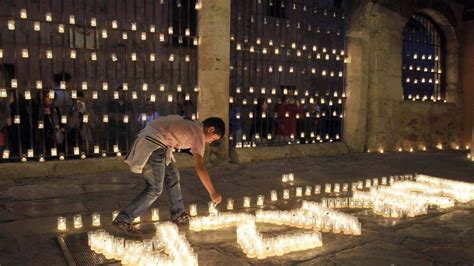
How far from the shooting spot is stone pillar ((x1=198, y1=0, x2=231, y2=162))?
29.7ft

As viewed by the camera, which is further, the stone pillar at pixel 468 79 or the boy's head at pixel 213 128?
the stone pillar at pixel 468 79

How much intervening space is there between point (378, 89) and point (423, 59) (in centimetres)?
285

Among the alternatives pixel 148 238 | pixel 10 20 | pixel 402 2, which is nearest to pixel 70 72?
pixel 10 20

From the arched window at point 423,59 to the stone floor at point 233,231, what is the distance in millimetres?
4748

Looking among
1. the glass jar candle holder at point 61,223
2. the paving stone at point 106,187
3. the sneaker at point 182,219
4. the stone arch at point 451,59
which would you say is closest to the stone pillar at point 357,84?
the stone arch at point 451,59

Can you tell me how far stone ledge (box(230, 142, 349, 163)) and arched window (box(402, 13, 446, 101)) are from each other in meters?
3.43

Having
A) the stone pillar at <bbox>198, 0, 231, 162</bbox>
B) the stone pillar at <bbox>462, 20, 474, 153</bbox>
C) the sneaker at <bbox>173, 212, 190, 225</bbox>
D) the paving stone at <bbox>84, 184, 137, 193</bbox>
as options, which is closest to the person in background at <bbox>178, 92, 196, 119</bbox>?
the stone pillar at <bbox>198, 0, 231, 162</bbox>

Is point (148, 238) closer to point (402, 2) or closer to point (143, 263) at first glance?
point (143, 263)

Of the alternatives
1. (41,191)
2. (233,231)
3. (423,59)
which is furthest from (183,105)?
(423,59)

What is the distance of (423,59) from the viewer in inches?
530

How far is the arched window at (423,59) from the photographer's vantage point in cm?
1314

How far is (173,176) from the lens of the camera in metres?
4.83

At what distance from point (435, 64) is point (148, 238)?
40.4 ft

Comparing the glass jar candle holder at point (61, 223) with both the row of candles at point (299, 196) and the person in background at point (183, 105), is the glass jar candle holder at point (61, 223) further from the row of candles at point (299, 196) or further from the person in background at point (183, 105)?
the person in background at point (183, 105)
